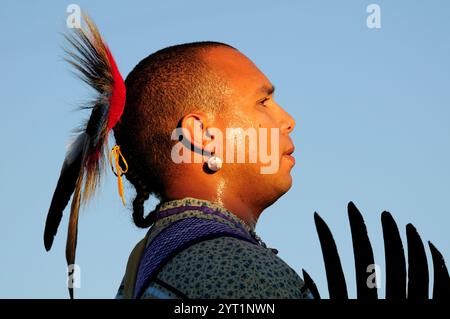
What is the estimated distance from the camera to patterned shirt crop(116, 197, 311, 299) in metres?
3.88

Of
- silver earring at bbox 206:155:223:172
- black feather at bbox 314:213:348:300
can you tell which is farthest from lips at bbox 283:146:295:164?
black feather at bbox 314:213:348:300

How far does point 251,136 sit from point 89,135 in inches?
36.2

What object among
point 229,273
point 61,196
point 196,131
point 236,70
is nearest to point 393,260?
point 229,273

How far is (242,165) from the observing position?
485 cm

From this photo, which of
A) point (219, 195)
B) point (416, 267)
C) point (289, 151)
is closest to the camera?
point (416, 267)

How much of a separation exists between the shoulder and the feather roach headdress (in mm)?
934

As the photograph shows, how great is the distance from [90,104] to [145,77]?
0.43 meters

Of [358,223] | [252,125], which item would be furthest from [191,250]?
[252,125]

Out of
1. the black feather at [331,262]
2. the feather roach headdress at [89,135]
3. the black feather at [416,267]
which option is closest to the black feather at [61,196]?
the feather roach headdress at [89,135]

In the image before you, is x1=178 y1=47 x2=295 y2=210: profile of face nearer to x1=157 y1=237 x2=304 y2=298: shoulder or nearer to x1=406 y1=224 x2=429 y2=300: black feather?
x1=157 y1=237 x2=304 y2=298: shoulder

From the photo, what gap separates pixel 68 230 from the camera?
4934 millimetres

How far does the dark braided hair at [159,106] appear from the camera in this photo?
495 centimetres

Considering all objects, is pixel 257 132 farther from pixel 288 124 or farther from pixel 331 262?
pixel 331 262
